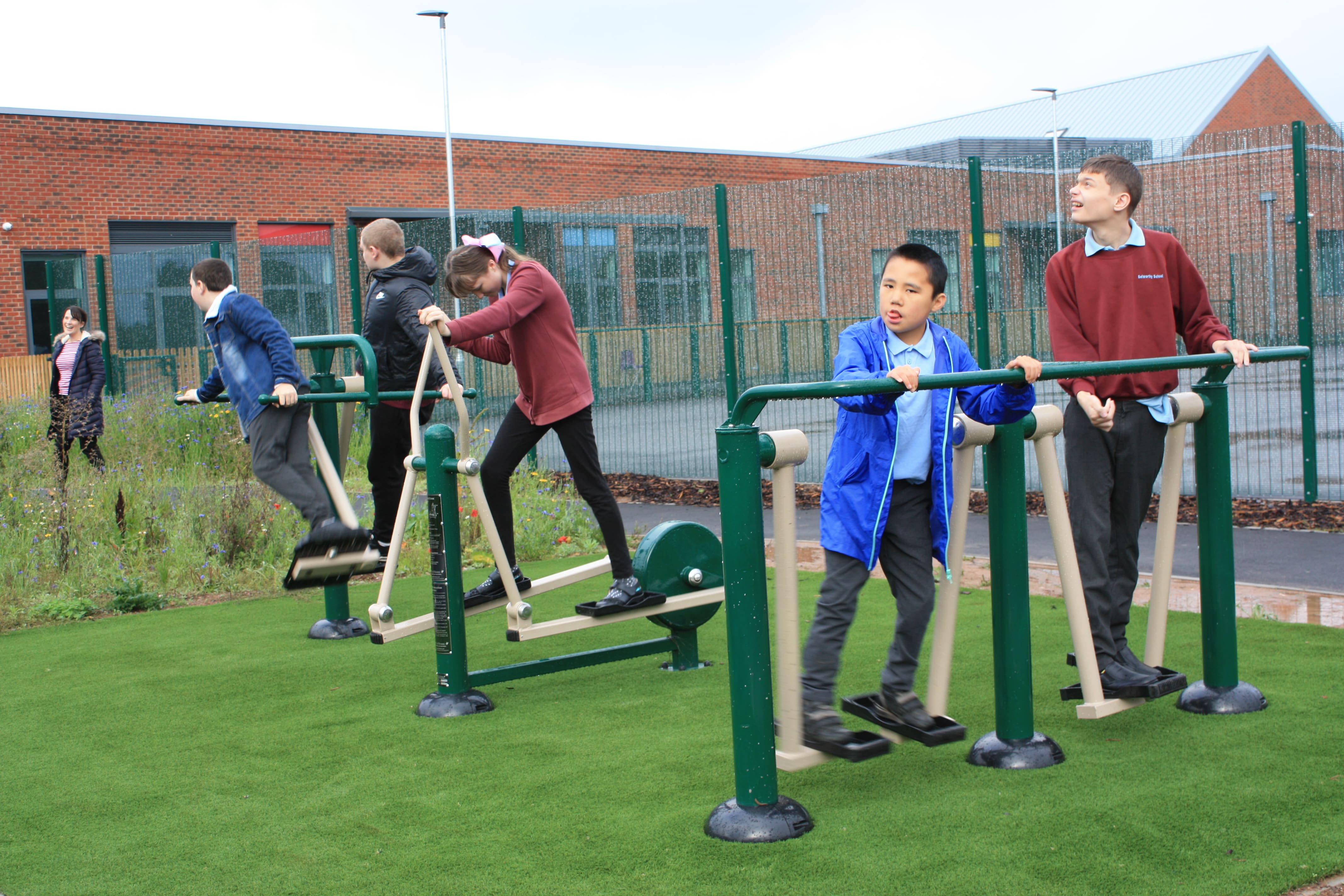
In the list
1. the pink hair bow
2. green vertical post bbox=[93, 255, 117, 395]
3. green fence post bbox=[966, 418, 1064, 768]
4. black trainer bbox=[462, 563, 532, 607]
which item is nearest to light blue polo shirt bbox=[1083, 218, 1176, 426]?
green fence post bbox=[966, 418, 1064, 768]

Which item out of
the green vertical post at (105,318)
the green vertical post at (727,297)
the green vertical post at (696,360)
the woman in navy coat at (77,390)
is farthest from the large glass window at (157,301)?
the green vertical post at (727,297)

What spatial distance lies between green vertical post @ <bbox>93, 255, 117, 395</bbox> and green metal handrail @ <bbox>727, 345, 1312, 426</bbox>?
1667 centimetres

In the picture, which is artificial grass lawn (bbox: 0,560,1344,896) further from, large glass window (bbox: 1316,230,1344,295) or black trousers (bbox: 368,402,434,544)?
large glass window (bbox: 1316,230,1344,295)

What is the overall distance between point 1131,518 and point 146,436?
33.2ft

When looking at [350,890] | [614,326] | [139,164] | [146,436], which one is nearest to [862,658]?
[350,890]

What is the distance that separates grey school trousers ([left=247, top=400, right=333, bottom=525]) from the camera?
557 cm

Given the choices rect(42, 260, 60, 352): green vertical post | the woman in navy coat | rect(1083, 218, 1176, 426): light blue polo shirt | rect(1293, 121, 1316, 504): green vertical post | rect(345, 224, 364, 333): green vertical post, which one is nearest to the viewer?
rect(1083, 218, 1176, 426): light blue polo shirt

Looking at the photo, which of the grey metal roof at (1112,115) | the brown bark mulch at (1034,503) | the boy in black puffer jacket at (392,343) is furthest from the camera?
the grey metal roof at (1112,115)

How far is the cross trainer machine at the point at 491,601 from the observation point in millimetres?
4617

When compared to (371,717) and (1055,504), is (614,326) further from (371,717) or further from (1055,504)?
(1055,504)

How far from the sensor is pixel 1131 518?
13.7ft

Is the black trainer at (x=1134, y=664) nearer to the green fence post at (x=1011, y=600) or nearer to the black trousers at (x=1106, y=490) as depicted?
the black trousers at (x=1106, y=490)

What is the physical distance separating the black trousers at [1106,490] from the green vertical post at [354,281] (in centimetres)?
1023

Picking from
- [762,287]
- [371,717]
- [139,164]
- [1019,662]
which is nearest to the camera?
[1019,662]
